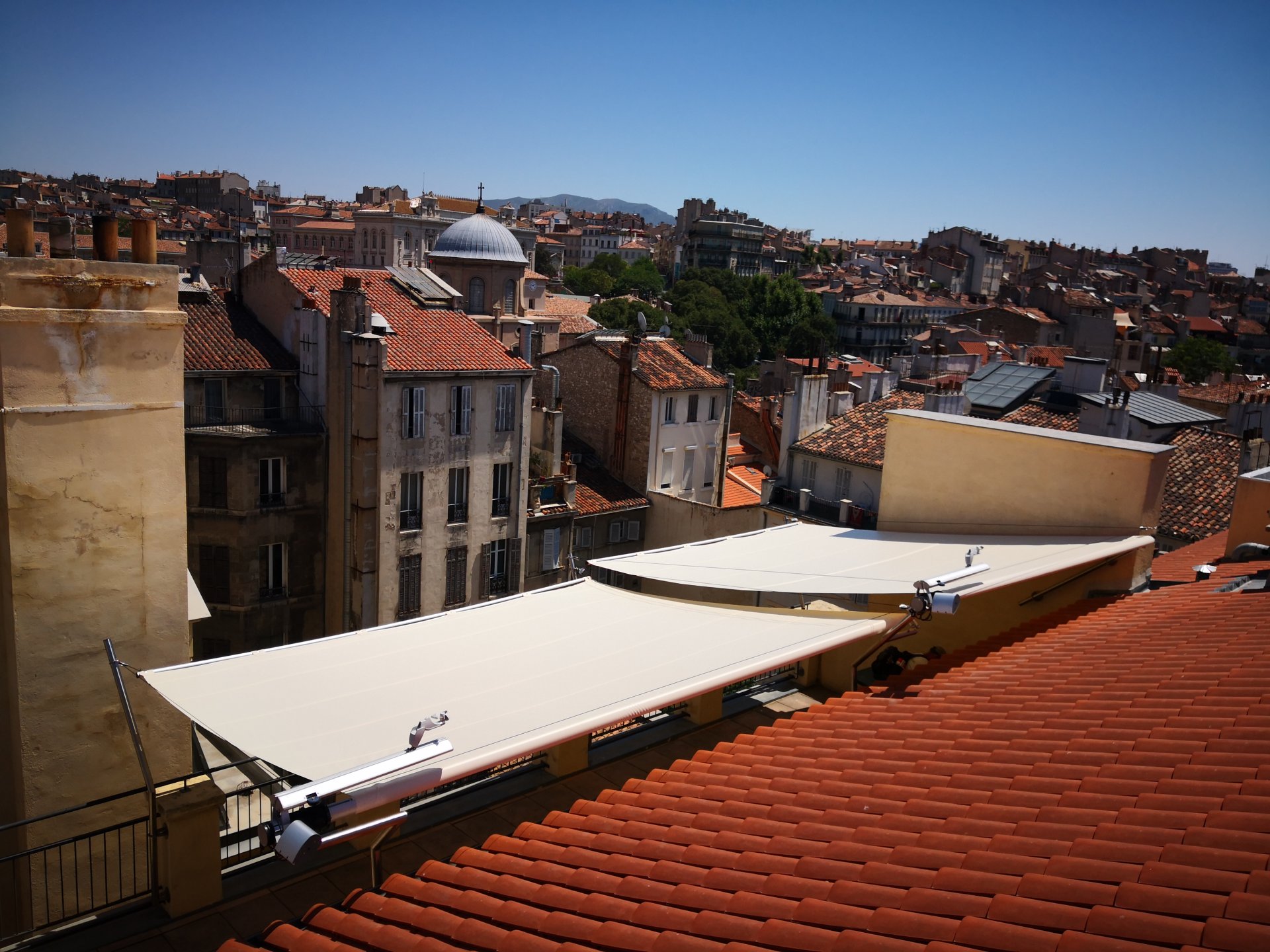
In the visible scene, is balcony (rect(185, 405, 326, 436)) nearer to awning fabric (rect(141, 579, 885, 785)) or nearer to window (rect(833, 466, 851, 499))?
window (rect(833, 466, 851, 499))

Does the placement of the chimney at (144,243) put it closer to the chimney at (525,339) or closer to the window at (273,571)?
the window at (273,571)

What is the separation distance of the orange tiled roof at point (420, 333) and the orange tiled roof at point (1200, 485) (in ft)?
57.4

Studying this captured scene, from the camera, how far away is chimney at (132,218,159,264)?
379 inches

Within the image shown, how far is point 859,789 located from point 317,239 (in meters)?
130

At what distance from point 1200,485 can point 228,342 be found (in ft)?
84.9

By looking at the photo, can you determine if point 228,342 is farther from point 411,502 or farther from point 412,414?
point 411,502

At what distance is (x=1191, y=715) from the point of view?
620cm

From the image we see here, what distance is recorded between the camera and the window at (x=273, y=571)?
83.8 ft

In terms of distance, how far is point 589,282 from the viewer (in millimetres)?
137625

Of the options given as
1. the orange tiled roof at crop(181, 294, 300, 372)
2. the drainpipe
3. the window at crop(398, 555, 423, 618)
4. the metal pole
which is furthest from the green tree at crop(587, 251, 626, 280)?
the metal pole

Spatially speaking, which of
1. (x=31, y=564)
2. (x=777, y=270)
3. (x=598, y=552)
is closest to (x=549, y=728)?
(x=31, y=564)

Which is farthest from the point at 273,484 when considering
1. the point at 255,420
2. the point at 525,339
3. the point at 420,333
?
the point at 525,339

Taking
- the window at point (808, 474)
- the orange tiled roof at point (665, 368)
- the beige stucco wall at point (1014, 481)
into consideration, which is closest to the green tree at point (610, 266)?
the orange tiled roof at point (665, 368)

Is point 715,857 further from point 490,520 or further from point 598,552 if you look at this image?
point 598,552
